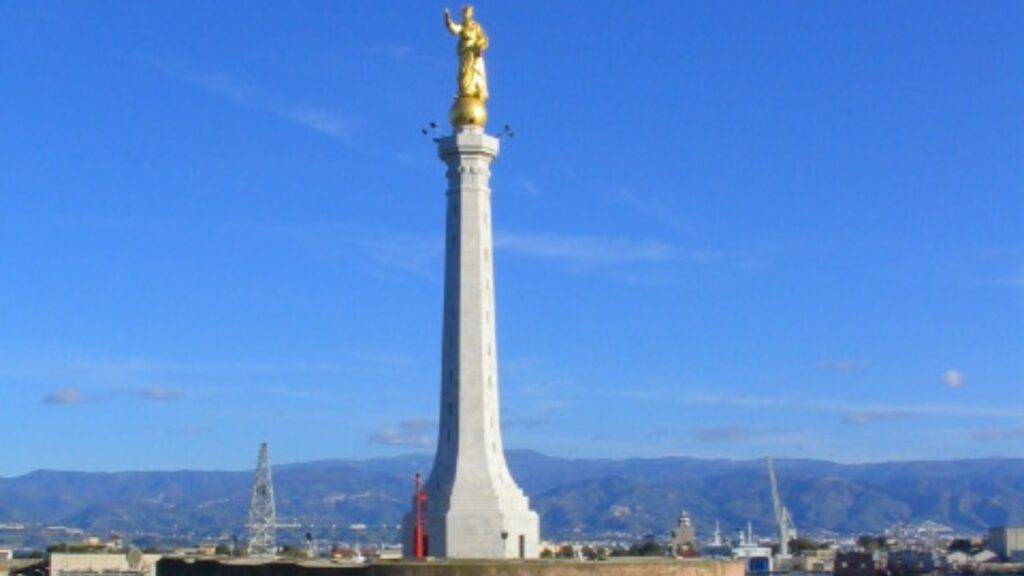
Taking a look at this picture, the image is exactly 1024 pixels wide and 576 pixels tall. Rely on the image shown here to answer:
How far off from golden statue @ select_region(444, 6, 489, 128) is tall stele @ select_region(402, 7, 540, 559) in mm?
62

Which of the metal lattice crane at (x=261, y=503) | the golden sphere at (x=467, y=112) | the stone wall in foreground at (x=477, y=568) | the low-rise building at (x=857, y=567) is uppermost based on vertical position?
the golden sphere at (x=467, y=112)

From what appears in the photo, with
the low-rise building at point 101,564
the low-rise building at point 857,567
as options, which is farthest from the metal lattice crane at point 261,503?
the low-rise building at point 857,567

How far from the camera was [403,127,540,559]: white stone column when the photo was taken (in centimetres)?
6762

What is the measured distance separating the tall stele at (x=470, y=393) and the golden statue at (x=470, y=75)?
0.20ft

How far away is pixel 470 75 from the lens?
72438 mm

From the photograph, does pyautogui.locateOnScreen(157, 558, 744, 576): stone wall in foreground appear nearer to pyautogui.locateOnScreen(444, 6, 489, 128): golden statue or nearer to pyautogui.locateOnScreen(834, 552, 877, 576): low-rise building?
pyautogui.locateOnScreen(444, 6, 489, 128): golden statue

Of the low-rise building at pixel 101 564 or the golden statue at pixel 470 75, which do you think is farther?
the low-rise building at pixel 101 564

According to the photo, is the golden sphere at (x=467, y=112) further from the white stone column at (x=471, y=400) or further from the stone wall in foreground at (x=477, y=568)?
the stone wall in foreground at (x=477, y=568)

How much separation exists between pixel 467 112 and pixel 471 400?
1265 cm

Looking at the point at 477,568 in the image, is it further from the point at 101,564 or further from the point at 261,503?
the point at 261,503

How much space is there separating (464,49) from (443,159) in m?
5.09

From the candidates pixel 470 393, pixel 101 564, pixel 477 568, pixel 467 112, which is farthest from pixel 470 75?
pixel 101 564

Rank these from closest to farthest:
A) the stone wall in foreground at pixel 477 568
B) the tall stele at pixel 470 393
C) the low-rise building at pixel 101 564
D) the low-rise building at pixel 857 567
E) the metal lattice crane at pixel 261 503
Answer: the stone wall in foreground at pixel 477 568 → the tall stele at pixel 470 393 → the low-rise building at pixel 101 564 → the metal lattice crane at pixel 261 503 → the low-rise building at pixel 857 567

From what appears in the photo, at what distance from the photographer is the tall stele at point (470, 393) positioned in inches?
2662
